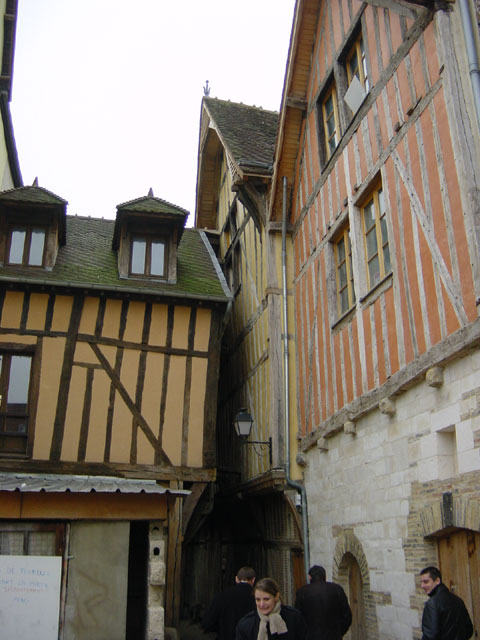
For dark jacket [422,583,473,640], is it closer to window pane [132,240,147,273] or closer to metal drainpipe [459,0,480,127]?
metal drainpipe [459,0,480,127]

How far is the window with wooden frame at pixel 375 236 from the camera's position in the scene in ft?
23.2

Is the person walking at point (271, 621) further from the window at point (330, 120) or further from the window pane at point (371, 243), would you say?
the window at point (330, 120)

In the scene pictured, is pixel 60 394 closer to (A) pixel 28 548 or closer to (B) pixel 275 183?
(A) pixel 28 548

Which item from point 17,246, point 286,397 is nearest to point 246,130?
point 17,246

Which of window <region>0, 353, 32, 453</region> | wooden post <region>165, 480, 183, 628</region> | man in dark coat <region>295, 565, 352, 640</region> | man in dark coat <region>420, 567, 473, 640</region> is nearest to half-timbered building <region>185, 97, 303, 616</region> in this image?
wooden post <region>165, 480, 183, 628</region>

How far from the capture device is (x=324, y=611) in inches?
213

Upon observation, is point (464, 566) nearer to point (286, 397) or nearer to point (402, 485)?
point (402, 485)

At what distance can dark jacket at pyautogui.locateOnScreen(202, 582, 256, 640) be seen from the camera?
5.20 metres

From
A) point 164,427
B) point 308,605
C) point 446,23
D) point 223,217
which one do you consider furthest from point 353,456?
point 223,217

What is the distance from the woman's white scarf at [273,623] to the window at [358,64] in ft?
20.1

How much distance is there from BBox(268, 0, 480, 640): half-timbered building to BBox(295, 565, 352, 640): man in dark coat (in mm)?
738

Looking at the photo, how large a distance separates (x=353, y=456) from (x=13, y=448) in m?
4.89

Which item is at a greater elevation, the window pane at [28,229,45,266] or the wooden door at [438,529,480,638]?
the window pane at [28,229,45,266]

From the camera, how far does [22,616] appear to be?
7066mm
